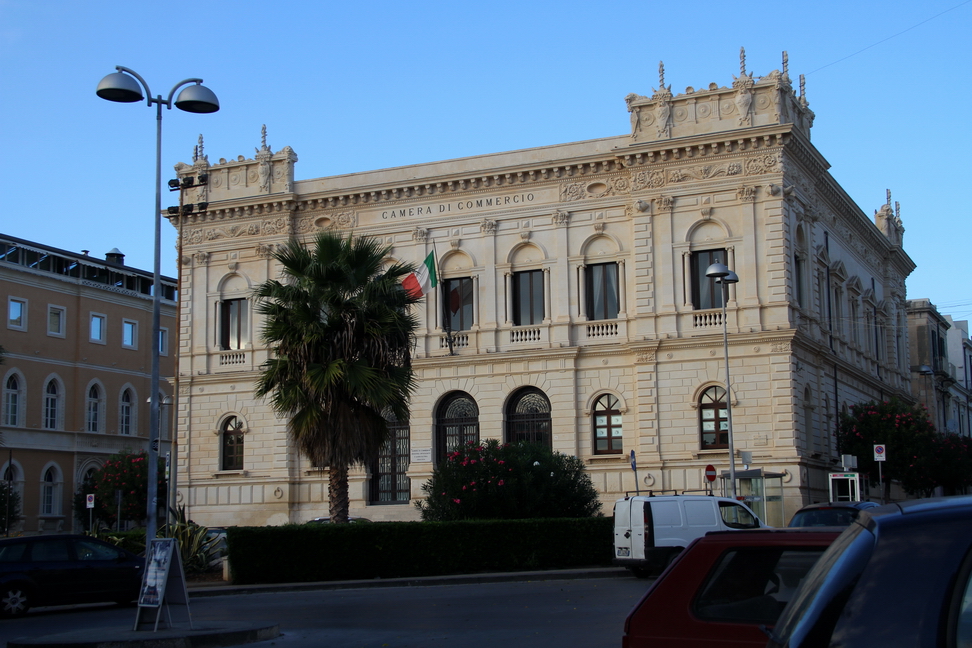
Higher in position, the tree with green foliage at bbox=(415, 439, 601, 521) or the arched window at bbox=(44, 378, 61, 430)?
the arched window at bbox=(44, 378, 61, 430)

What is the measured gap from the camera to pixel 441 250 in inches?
1660

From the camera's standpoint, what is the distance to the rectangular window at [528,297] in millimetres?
40938

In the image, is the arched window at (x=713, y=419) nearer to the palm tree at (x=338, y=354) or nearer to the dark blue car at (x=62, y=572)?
the palm tree at (x=338, y=354)

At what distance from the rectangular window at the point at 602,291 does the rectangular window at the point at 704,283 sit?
2.93 metres

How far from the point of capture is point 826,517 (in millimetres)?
20453

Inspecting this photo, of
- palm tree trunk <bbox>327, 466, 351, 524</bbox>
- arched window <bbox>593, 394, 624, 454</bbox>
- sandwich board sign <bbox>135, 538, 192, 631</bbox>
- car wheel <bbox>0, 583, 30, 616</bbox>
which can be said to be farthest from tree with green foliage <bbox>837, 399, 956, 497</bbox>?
sandwich board sign <bbox>135, 538, 192, 631</bbox>

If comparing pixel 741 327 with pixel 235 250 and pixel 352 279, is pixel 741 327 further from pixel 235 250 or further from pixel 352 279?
pixel 235 250

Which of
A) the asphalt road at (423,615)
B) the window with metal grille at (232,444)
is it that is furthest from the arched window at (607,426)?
the window with metal grille at (232,444)

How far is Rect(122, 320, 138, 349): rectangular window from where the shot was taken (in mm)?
63750

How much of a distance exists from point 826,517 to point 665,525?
4.16m

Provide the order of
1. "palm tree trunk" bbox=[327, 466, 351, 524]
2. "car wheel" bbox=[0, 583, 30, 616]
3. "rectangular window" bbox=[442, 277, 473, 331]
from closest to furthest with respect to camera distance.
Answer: "car wheel" bbox=[0, 583, 30, 616], "palm tree trunk" bbox=[327, 466, 351, 524], "rectangular window" bbox=[442, 277, 473, 331]

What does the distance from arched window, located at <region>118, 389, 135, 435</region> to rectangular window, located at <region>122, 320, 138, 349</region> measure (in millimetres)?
2752

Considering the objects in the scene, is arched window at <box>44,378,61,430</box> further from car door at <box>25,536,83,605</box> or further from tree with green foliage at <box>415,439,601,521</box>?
car door at <box>25,536,83,605</box>

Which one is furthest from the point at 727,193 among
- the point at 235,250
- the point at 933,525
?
the point at 933,525
